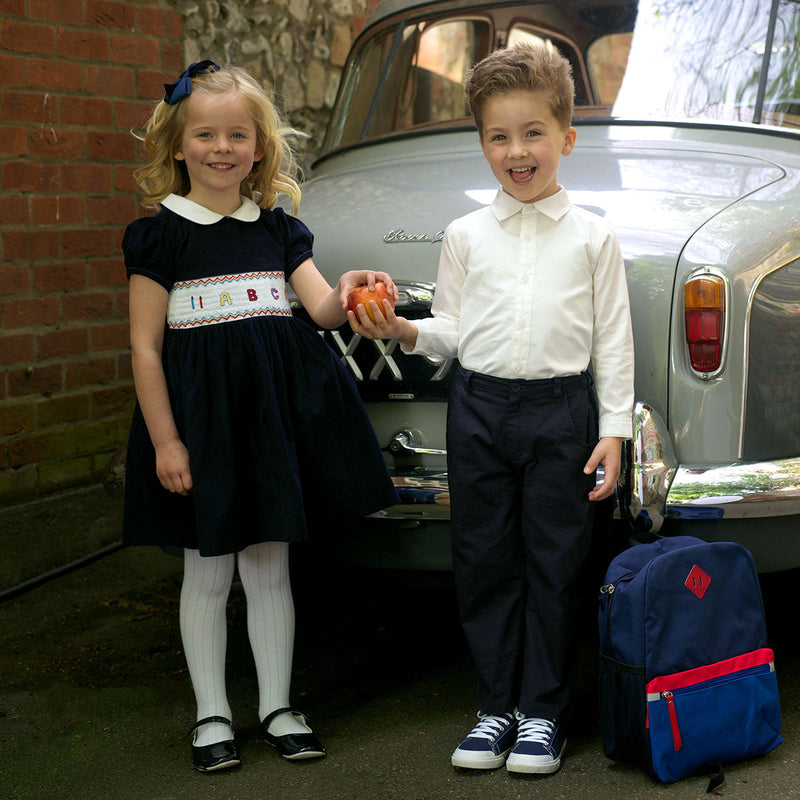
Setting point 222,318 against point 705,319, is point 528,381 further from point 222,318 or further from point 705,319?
point 222,318

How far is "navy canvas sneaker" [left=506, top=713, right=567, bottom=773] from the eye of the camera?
8.36 feet

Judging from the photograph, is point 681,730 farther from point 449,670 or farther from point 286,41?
point 286,41

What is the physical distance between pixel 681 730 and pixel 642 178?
1.45m

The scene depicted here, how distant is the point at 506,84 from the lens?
2475 millimetres

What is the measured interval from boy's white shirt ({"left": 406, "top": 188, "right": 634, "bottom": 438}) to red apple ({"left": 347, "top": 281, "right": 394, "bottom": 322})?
0.47 feet

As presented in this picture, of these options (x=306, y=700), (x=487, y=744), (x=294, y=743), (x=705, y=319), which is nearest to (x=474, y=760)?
(x=487, y=744)

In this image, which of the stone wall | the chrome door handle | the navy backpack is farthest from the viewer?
the stone wall

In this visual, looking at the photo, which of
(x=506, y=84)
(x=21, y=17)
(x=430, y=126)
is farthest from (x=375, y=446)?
(x=21, y=17)

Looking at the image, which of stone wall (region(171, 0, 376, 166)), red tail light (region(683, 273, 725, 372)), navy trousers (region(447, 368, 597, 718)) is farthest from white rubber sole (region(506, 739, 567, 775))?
stone wall (region(171, 0, 376, 166))

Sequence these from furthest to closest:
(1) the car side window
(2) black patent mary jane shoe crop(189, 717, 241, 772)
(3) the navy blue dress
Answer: (1) the car side window → (2) black patent mary jane shoe crop(189, 717, 241, 772) → (3) the navy blue dress

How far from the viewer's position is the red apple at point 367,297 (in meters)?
2.48

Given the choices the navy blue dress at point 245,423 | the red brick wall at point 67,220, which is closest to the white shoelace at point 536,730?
the navy blue dress at point 245,423

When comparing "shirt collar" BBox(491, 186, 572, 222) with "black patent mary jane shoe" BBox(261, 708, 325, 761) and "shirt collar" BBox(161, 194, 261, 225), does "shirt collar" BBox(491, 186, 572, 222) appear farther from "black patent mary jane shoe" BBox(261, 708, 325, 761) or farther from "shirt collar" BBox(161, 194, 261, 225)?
"black patent mary jane shoe" BBox(261, 708, 325, 761)

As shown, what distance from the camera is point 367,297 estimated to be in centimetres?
249
